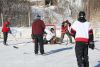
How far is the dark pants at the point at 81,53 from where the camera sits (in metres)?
11.2

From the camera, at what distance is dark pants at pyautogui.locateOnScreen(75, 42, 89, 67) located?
36.9 feet

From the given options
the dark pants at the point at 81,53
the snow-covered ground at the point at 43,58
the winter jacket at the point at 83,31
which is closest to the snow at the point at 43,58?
the snow-covered ground at the point at 43,58

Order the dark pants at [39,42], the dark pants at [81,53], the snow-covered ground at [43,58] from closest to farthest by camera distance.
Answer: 1. the dark pants at [81,53]
2. the snow-covered ground at [43,58]
3. the dark pants at [39,42]

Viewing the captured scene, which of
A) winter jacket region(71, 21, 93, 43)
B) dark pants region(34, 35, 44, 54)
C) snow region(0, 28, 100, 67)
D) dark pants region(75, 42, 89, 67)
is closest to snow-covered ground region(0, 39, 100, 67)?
snow region(0, 28, 100, 67)

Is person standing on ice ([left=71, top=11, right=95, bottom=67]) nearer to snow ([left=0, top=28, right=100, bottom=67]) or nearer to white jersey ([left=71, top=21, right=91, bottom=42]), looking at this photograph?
white jersey ([left=71, top=21, right=91, bottom=42])

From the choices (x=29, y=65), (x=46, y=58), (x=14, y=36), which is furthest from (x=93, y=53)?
(x=14, y=36)

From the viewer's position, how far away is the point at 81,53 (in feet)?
36.9

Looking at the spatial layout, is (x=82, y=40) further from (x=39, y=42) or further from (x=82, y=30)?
(x=39, y=42)

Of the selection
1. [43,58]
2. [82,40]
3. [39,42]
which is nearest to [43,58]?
[43,58]

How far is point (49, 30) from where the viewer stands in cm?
2192

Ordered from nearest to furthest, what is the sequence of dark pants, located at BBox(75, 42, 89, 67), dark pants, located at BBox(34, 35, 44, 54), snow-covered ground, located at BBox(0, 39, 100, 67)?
dark pants, located at BBox(75, 42, 89, 67)
snow-covered ground, located at BBox(0, 39, 100, 67)
dark pants, located at BBox(34, 35, 44, 54)

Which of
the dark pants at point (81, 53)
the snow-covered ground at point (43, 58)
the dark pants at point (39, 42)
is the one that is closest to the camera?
the dark pants at point (81, 53)

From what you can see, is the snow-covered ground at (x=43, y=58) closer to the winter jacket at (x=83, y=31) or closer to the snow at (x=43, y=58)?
the snow at (x=43, y=58)

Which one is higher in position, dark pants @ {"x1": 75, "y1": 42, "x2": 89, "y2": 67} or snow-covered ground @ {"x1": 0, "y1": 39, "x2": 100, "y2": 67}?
dark pants @ {"x1": 75, "y1": 42, "x2": 89, "y2": 67}
